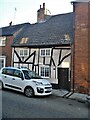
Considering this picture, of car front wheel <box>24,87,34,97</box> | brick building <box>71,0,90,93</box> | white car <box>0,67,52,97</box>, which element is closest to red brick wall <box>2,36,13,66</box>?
white car <box>0,67,52,97</box>

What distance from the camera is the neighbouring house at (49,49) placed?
19.4m

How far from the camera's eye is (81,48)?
17.8 m

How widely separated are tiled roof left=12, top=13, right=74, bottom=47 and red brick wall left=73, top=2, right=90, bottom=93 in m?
1.33

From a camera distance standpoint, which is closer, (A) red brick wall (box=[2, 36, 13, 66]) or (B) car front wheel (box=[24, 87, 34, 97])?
(B) car front wheel (box=[24, 87, 34, 97])

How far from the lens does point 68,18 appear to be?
78.7ft

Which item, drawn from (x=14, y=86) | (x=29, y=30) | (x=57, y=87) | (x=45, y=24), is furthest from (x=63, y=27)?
(x=14, y=86)

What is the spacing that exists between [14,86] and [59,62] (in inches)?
222

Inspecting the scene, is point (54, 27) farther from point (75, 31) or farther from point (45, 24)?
point (75, 31)

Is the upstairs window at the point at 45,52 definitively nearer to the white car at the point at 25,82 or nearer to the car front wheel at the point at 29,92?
the white car at the point at 25,82

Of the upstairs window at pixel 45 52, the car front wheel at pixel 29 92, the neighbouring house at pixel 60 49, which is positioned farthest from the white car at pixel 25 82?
the upstairs window at pixel 45 52

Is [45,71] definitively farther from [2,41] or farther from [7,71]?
[2,41]

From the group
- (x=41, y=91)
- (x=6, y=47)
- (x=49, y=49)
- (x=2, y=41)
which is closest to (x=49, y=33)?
(x=49, y=49)

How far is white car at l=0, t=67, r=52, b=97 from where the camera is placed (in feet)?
48.0

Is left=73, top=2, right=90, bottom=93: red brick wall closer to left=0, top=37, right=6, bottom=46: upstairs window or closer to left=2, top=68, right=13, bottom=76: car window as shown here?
left=2, top=68, right=13, bottom=76: car window
